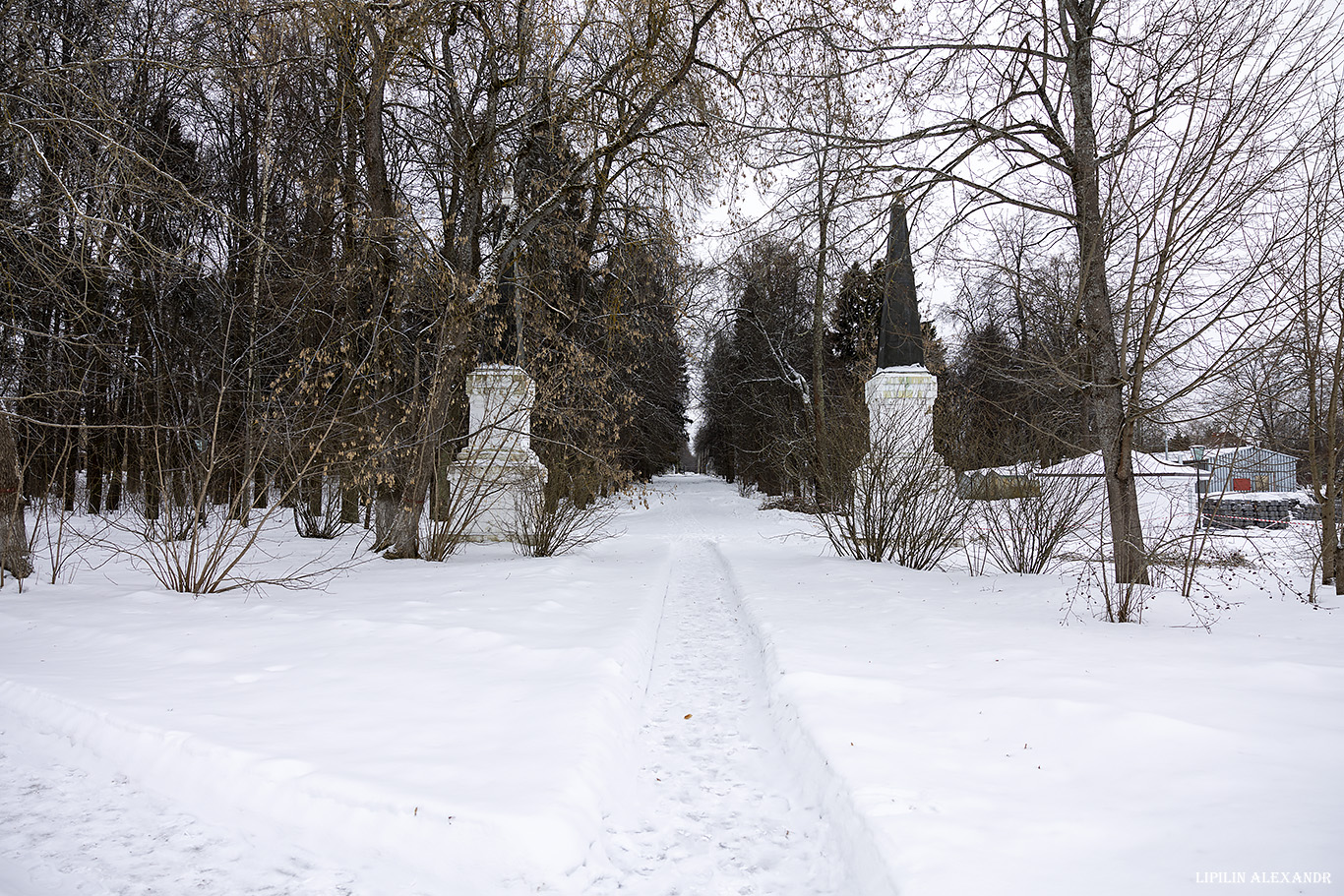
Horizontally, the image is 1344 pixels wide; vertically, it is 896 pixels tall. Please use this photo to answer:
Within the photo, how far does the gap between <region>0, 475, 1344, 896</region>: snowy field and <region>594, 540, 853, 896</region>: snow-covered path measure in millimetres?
15

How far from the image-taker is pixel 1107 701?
346cm

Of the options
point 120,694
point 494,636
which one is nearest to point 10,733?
point 120,694

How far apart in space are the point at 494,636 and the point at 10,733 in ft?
8.26

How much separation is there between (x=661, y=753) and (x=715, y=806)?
1.88 feet

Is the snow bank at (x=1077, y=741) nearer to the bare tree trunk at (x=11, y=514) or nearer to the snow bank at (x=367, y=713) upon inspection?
the snow bank at (x=367, y=713)

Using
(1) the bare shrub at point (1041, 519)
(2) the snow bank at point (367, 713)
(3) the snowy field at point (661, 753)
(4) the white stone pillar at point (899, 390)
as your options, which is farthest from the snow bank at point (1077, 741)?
(4) the white stone pillar at point (899, 390)

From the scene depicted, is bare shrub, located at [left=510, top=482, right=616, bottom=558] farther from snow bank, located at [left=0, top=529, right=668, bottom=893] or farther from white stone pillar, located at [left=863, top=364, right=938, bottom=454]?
white stone pillar, located at [left=863, top=364, right=938, bottom=454]

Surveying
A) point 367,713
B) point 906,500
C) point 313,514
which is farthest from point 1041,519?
point 313,514

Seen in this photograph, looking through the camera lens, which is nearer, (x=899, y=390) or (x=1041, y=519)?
(x=1041, y=519)

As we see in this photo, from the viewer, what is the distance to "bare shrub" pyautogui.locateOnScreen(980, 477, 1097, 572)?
7.98 metres

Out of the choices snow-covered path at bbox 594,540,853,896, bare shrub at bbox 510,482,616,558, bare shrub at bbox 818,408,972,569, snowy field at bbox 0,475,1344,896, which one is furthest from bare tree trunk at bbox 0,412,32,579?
bare shrub at bbox 818,408,972,569

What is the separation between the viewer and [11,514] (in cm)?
677

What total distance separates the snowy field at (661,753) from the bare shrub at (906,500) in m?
3.02

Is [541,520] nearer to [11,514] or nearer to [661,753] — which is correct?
[11,514]
